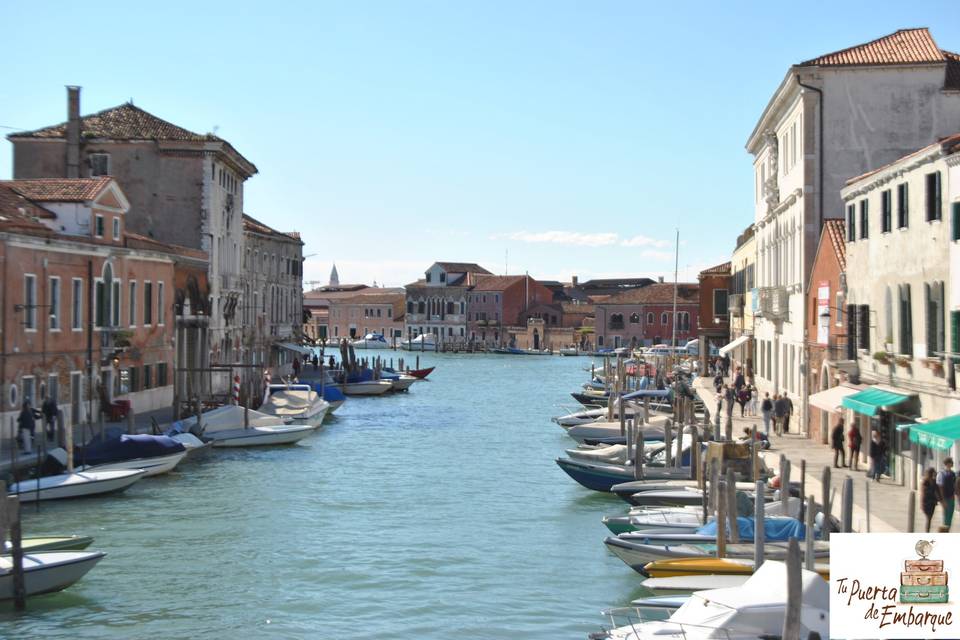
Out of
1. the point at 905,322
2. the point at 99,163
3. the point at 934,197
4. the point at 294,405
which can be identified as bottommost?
the point at 294,405

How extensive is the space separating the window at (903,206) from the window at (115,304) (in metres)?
18.5

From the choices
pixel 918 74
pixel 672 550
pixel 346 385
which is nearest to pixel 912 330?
pixel 672 550

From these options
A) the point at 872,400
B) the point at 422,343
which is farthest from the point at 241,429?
the point at 422,343

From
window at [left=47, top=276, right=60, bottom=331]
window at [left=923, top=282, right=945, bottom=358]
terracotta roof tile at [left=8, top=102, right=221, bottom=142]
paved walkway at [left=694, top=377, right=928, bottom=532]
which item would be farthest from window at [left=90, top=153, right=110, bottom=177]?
window at [left=923, top=282, right=945, bottom=358]

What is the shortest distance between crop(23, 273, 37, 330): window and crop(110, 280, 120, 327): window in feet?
14.0

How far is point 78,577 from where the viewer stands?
13.8 metres

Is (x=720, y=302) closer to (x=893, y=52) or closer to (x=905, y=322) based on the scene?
(x=893, y=52)

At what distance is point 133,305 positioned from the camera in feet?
98.3

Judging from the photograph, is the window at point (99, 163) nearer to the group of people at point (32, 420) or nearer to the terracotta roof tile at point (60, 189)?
the terracotta roof tile at point (60, 189)

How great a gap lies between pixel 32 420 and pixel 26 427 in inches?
6.4

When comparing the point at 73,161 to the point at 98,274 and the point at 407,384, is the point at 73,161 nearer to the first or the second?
the point at 98,274

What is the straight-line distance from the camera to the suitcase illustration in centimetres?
858

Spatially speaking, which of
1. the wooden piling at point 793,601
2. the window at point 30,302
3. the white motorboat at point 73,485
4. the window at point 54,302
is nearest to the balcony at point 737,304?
the window at point 54,302

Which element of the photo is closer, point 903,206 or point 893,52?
point 903,206
